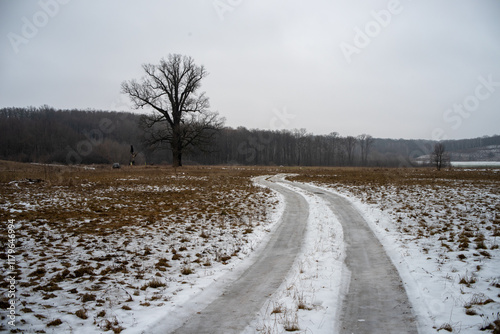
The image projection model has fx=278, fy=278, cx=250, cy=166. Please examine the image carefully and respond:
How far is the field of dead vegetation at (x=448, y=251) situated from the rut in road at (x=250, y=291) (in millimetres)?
2722

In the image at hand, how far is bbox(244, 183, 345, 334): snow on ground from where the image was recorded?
4414 millimetres

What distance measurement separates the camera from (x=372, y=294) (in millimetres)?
5430

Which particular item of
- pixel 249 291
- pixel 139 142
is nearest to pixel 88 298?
pixel 249 291

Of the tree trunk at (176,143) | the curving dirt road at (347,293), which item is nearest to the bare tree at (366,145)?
the tree trunk at (176,143)

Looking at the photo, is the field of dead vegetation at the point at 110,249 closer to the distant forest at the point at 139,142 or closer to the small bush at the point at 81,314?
the small bush at the point at 81,314

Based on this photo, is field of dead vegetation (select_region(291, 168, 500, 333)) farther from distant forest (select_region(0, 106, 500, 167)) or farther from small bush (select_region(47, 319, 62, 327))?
distant forest (select_region(0, 106, 500, 167))

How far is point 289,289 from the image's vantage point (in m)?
5.65

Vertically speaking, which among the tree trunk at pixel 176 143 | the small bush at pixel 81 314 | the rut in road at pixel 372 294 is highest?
the tree trunk at pixel 176 143

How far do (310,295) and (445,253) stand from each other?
14.7ft

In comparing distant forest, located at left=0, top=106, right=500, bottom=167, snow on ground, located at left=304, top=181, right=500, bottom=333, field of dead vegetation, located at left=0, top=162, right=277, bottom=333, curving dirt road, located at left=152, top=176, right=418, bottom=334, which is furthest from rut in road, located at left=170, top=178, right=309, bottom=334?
distant forest, located at left=0, top=106, right=500, bottom=167

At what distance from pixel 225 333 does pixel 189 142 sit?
117ft

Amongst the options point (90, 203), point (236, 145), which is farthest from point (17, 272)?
point (236, 145)

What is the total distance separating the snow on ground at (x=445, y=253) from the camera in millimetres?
4648

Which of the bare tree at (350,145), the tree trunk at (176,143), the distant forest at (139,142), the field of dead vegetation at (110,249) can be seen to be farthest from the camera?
the bare tree at (350,145)
